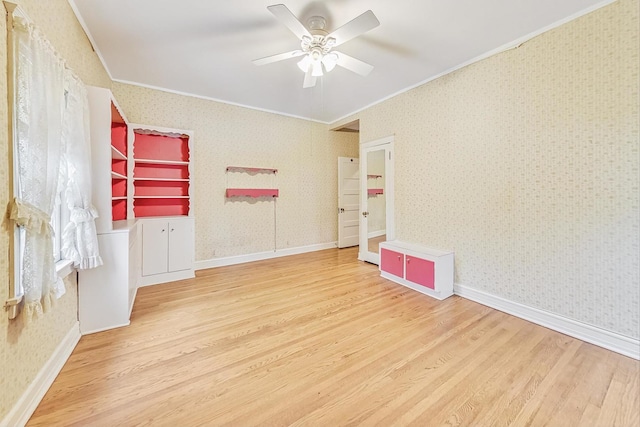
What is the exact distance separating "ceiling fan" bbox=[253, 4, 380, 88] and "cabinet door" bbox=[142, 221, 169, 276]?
256cm

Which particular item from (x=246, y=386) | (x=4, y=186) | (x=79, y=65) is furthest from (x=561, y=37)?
(x=79, y=65)

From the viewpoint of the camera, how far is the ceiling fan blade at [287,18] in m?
1.83

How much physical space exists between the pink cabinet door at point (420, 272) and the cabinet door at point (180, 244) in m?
3.11

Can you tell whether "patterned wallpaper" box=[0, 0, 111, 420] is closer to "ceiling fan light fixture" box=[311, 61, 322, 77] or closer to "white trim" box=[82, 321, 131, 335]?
"white trim" box=[82, 321, 131, 335]

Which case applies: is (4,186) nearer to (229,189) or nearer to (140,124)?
(140,124)

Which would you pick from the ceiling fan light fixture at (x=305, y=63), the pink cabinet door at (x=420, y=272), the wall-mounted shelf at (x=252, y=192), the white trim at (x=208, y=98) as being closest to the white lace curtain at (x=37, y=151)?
the ceiling fan light fixture at (x=305, y=63)

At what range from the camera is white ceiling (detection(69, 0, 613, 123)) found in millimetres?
2156

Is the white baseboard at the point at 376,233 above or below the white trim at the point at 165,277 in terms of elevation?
above

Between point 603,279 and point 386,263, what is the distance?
7.11 ft

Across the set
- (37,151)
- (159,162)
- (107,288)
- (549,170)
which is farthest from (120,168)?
(549,170)

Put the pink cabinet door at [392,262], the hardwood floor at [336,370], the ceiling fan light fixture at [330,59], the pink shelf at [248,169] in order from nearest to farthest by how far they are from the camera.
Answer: the hardwood floor at [336,370] < the ceiling fan light fixture at [330,59] < the pink cabinet door at [392,262] < the pink shelf at [248,169]

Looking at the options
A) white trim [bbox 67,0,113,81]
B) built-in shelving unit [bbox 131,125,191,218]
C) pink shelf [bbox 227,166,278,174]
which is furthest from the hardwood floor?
white trim [bbox 67,0,113,81]

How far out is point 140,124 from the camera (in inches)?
146

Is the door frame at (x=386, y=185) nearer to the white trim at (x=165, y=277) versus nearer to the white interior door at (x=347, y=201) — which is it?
the white interior door at (x=347, y=201)
